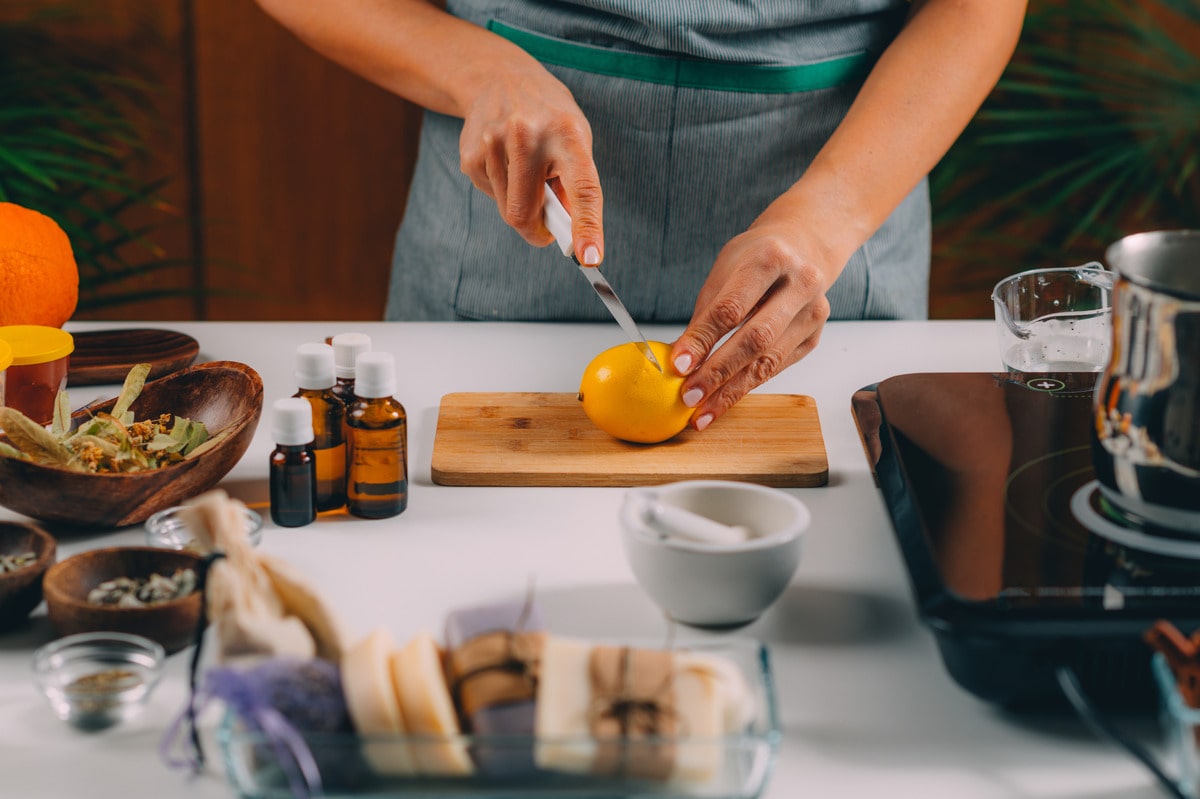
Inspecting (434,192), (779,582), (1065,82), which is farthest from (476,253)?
(1065,82)

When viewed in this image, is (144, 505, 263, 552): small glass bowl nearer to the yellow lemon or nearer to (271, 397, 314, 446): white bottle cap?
(271, 397, 314, 446): white bottle cap

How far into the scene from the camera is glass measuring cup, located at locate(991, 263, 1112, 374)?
3.73 ft

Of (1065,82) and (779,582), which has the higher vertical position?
(1065,82)

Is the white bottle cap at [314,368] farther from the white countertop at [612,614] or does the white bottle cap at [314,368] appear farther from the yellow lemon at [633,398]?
the yellow lemon at [633,398]

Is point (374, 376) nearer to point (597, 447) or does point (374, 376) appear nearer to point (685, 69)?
point (597, 447)

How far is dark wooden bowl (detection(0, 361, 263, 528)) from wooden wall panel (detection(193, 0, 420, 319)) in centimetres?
164

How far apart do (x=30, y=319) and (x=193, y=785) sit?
66 centimetres

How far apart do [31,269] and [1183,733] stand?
1027mm

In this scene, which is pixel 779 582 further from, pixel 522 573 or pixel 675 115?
pixel 675 115

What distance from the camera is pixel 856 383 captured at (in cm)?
126

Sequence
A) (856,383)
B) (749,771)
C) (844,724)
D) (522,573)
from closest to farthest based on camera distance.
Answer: (749,771) → (844,724) → (522,573) → (856,383)

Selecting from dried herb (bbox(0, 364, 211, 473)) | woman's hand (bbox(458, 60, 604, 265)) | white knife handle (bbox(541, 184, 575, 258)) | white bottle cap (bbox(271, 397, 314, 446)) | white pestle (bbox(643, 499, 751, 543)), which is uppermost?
woman's hand (bbox(458, 60, 604, 265))

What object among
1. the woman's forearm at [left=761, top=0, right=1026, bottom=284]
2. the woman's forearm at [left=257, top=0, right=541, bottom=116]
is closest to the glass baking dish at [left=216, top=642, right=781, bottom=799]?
the woman's forearm at [left=761, top=0, right=1026, bottom=284]

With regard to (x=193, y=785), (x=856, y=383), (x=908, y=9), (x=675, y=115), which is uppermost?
(x=908, y=9)
